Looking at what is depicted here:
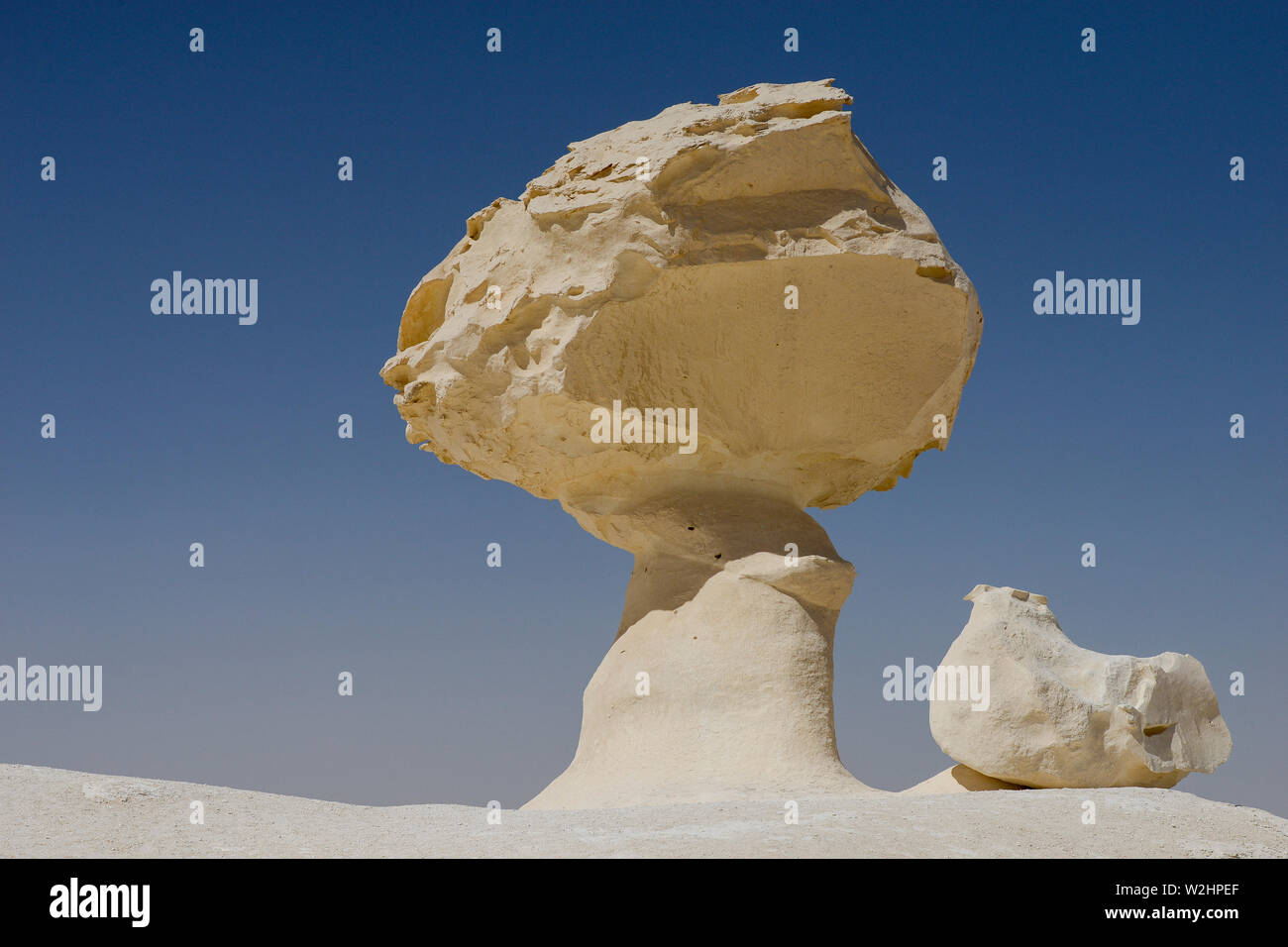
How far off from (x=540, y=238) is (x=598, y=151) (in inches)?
30.3

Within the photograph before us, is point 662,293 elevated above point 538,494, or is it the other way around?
point 662,293

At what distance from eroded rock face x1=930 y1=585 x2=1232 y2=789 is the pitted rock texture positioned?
1865 mm

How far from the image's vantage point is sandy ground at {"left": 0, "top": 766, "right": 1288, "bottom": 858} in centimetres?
668

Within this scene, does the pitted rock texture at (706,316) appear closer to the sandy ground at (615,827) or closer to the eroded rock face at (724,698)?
the eroded rock face at (724,698)

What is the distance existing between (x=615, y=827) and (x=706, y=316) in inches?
170

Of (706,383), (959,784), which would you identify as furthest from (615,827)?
(706,383)

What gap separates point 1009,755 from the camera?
9.40 meters

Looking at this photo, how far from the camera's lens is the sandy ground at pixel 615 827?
6684 mm

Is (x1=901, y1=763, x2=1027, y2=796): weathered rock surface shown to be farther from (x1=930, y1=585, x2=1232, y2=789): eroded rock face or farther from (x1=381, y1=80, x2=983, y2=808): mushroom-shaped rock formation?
(x1=381, y1=80, x2=983, y2=808): mushroom-shaped rock formation

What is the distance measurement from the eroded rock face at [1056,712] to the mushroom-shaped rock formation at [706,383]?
3.17 ft

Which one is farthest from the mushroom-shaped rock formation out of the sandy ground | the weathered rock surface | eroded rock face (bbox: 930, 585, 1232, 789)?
the sandy ground

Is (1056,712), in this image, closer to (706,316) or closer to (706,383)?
(706,383)
